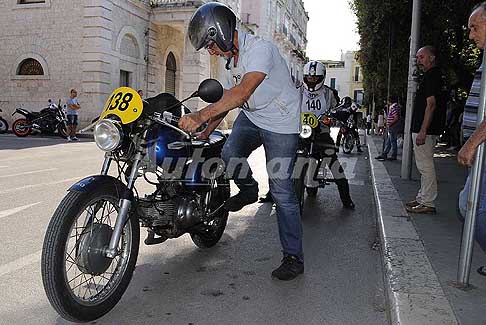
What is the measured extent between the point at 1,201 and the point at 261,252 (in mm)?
3447

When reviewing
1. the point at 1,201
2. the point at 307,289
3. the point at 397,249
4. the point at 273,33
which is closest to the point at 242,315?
the point at 307,289

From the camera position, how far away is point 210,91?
286cm

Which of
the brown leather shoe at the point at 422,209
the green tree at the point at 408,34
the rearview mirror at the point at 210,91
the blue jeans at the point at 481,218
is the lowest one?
the brown leather shoe at the point at 422,209

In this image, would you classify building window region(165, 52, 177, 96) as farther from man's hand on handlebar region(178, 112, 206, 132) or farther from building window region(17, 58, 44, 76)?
man's hand on handlebar region(178, 112, 206, 132)

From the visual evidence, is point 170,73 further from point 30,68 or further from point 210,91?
point 210,91

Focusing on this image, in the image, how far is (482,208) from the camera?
281cm

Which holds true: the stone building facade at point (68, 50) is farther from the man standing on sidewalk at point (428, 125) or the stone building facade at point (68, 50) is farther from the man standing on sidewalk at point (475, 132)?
the man standing on sidewalk at point (475, 132)

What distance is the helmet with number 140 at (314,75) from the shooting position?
20.3 ft

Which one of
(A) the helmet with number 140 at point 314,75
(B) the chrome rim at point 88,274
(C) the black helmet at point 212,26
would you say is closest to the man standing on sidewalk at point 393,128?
(A) the helmet with number 140 at point 314,75

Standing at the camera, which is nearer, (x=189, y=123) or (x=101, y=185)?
(x=101, y=185)

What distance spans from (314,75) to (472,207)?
3.60 meters

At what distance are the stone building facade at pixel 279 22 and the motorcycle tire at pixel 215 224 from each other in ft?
93.4

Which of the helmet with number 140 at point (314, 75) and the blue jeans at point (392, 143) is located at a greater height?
the helmet with number 140 at point (314, 75)

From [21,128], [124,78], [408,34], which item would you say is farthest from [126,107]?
[124,78]
